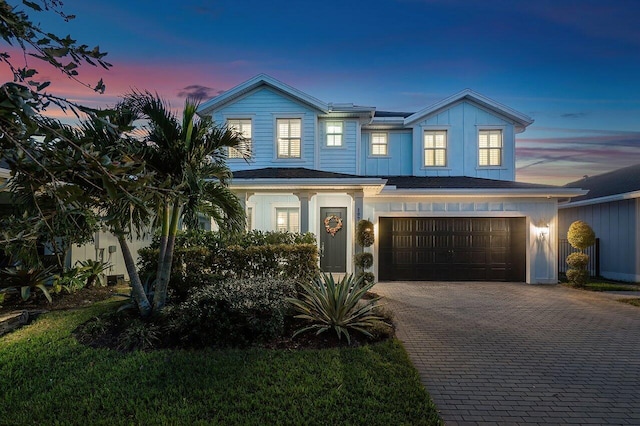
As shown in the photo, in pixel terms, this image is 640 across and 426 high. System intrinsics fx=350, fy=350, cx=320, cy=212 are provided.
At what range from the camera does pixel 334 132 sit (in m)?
12.8

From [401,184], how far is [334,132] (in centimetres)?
311

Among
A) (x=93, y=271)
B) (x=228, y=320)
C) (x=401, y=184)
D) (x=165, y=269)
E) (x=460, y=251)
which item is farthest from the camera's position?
(x=401, y=184)

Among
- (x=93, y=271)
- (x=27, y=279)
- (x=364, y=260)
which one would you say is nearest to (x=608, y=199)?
(x=364, y=260)

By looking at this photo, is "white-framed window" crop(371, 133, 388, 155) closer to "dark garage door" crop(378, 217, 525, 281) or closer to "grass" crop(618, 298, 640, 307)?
"dark garage door" crop(378, 217, 525, 281)

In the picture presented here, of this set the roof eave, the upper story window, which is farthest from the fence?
the upper story window

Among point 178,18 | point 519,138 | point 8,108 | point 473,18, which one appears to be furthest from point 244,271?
point 519,138

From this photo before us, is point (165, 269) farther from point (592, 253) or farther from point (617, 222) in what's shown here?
point (592, 253)

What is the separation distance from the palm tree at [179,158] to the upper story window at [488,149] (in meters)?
10.0

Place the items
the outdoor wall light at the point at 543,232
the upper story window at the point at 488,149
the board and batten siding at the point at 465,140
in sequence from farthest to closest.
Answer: the upper story window at the point at 488,149 < the board and batten siding at the point at 465,140 < the outdoor wall light at the point at 543,232

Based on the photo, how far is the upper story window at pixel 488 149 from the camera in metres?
13.0

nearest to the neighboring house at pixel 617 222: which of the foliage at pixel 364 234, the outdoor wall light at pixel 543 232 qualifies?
the outdoor wall light at pixel 543 232

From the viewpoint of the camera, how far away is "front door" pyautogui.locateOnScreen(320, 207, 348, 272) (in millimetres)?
12578

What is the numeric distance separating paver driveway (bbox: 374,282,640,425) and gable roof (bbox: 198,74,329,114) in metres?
6.97

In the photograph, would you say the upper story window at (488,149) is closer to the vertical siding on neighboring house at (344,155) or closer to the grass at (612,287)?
the vertical siding on neighboring house at (344,155)
